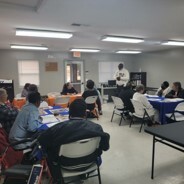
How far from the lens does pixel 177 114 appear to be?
4.59 m

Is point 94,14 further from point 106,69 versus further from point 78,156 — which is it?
point 106,69

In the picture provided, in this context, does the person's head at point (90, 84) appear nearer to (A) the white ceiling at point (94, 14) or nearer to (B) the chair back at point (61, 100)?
(B) the chair back at point (61, 100)

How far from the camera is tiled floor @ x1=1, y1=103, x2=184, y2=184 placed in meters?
2.49

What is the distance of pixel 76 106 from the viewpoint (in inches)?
81.3

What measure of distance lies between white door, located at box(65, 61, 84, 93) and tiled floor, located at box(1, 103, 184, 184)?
207 inches

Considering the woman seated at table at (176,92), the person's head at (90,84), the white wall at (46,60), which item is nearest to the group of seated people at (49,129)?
the person's head at (90,84)

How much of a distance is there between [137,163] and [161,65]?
6.62 m

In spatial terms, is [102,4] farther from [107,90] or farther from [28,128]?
[107,90]

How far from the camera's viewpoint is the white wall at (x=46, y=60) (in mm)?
7785

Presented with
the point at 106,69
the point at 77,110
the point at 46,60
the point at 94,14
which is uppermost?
the point at 94,14

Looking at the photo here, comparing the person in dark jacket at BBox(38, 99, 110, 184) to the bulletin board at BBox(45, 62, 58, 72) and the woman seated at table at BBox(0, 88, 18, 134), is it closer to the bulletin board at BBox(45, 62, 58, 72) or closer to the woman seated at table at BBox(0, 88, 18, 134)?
the woman seated at table at BBox(0, 88, 18, 134)

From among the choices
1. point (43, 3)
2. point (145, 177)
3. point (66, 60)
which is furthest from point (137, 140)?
point (66, 60)

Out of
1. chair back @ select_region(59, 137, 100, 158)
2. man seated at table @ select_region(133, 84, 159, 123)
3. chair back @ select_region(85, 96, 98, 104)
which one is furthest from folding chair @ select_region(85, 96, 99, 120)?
chair back @ select_region(59, 137, 100, 158)

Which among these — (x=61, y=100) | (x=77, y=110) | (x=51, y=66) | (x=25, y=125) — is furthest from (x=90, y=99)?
(x=51, y=66)
